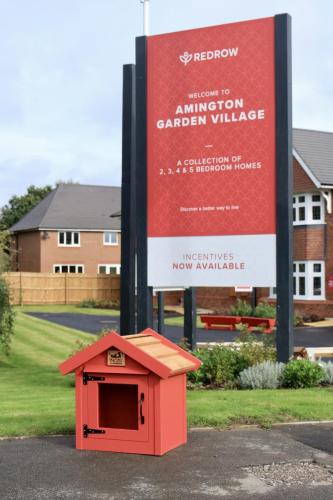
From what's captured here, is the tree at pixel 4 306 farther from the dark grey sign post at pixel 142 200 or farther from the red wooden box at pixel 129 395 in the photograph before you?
the red wooden box at pixel 129 395

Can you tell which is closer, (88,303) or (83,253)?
(88,303)

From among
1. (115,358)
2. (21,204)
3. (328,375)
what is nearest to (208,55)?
(328,375)

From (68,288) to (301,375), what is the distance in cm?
4282

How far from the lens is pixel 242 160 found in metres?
12.8

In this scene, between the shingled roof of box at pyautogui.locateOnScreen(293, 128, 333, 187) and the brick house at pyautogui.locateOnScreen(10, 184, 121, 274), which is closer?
the shingled roof of box at pyautogui.locateOnScreen(293, 128, 333, 187)

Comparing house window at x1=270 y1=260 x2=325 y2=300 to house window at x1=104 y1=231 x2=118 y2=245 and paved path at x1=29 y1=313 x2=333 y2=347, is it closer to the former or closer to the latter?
paved path at x1=29 y1=313 x2=333 y2=347

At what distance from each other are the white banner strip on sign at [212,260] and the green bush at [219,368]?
1.21 meters

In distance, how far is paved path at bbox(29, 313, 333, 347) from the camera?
24938mm

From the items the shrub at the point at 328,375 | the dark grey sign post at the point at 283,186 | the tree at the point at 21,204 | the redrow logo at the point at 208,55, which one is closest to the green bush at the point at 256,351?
the dark grey sign post at the point at 283,186

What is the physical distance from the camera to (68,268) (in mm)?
58688

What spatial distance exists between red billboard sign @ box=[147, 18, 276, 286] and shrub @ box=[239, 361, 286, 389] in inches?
60.5

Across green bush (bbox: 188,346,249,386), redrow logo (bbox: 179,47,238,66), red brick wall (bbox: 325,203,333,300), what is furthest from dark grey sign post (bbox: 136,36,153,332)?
red brick wall (bbox: 325,203,333,300)

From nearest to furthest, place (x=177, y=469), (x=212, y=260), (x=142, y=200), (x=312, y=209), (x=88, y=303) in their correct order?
(x=177, y=469)
(x=212, y=260)
(x=142, y=200)
(x=312, y=209)
(x=88, y=303)

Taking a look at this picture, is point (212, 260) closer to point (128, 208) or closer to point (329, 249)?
point (128, 208)
